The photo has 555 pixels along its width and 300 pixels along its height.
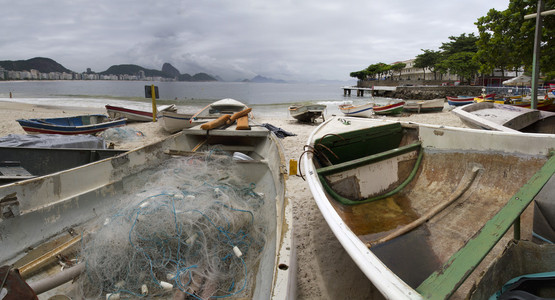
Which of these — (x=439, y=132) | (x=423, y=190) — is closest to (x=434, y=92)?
(x=439, y=132)

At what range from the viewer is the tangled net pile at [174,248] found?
8.64 ft

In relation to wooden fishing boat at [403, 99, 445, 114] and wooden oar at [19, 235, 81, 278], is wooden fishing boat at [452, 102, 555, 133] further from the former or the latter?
wooden fishing boat at [403, 99, 445, 114]

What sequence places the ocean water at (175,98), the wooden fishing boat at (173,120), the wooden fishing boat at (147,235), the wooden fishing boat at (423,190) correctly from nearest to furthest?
1. the wooden fishing boat at (423,190)
2. the wooden fishing boat at (147,235)
3. the wooden fishing boat at (173,120)
4. the ocean water at (175,98)

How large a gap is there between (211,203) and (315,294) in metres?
1.54

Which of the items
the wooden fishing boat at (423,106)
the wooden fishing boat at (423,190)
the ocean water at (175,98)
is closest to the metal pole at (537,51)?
the wooden fishing boat at (423,190)

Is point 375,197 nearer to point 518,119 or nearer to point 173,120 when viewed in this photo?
point 518,119

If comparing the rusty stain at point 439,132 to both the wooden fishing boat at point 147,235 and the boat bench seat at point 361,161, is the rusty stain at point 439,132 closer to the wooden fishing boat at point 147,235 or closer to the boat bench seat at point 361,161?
the boat bench seat at point 361,161

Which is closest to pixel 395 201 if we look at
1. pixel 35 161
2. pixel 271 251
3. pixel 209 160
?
pixel 271 251

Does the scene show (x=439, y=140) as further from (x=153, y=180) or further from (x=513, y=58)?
(x=513, y=58)

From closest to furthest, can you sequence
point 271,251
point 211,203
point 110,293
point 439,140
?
point 110,293 < point 271,251 < point 211,203 < point 439,140

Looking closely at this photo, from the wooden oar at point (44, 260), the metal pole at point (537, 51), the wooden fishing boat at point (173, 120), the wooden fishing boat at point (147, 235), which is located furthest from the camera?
the wooden fishing boat at point (173, 120)

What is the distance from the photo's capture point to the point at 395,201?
3.79 metres

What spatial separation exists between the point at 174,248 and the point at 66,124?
13034mm

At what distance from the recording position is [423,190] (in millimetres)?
3828
